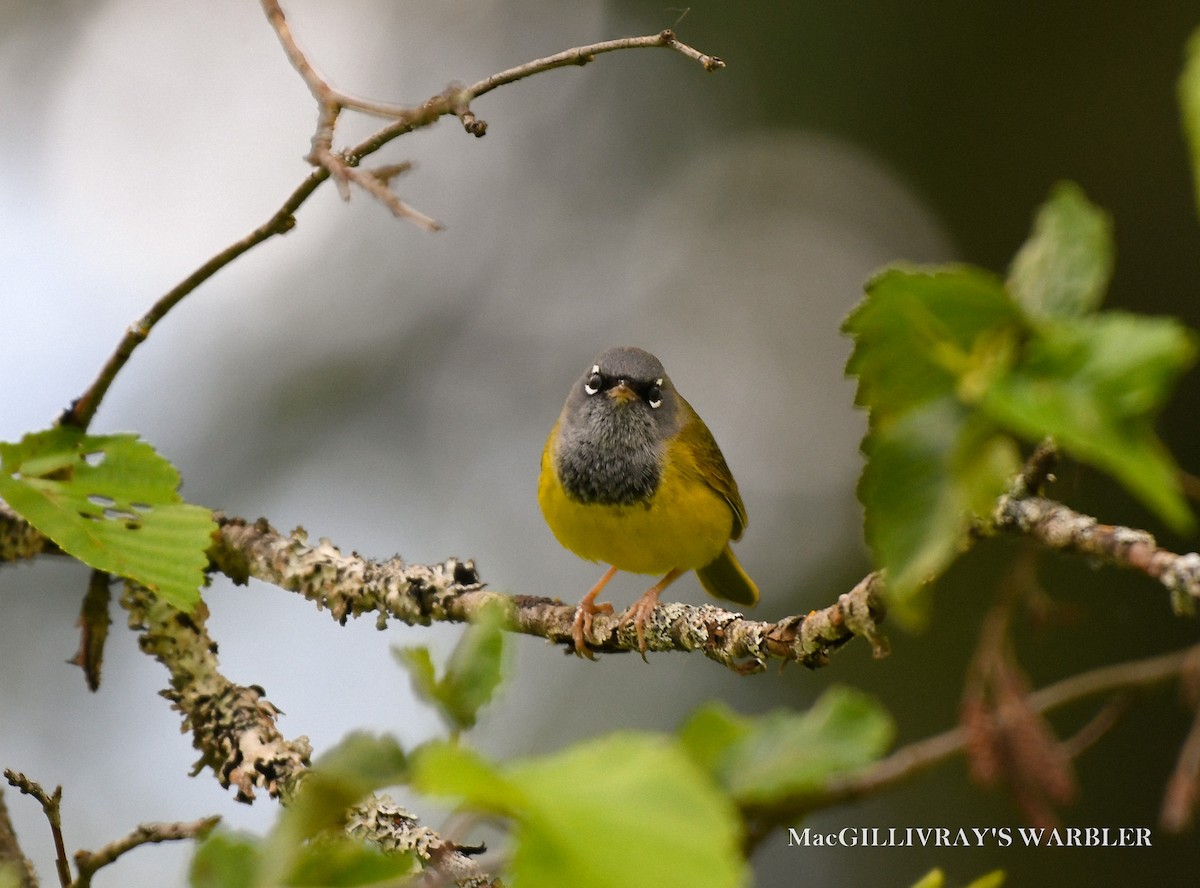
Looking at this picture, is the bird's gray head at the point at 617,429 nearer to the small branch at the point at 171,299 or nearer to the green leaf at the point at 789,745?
the small branch at the point at 171,299

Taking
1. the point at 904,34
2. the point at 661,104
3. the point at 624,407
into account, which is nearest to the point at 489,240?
the point at 661,104

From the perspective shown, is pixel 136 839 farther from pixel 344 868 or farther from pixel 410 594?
pixel 410 594

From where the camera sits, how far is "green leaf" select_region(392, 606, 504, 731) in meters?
0.97

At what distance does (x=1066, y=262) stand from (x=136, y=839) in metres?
1.40

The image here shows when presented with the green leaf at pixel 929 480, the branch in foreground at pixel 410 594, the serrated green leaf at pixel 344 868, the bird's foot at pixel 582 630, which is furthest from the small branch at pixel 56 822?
the bird's foot at pixel 582 630

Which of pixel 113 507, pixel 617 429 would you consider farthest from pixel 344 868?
pixel 617 429

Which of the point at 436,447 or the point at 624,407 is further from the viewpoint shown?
the point at 436,447

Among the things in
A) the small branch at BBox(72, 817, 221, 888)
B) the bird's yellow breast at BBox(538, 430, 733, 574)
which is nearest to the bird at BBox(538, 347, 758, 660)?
the bird's yellow breast at BBox(538, 430, 733, 574)

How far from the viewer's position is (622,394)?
4.74m

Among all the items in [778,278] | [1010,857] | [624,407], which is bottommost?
[1010,857]

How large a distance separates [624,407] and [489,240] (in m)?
5.56

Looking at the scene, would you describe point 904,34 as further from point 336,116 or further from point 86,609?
point 336,116

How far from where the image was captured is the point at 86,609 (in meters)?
3.22

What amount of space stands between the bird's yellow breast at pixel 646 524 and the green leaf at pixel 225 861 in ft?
10.9
